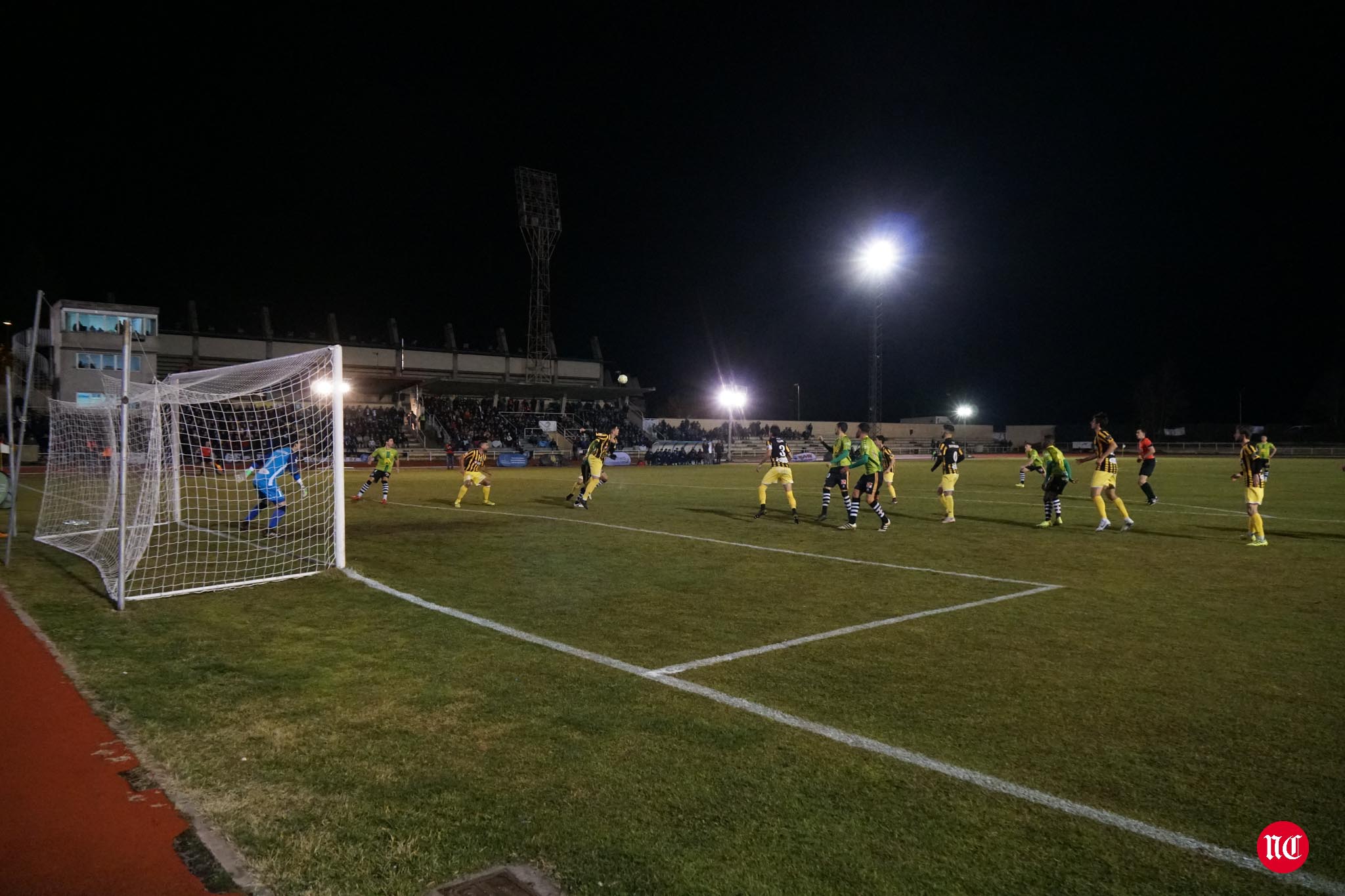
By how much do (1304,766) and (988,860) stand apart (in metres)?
2.22

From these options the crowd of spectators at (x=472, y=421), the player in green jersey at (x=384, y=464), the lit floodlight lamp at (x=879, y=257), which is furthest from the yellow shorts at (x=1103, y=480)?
the crowd of spectators at (x=472, y=421)

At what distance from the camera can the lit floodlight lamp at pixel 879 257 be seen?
34812mm

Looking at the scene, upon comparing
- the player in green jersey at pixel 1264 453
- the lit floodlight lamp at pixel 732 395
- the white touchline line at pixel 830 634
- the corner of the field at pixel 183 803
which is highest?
the lit floodlight lamp at pixel 732 395

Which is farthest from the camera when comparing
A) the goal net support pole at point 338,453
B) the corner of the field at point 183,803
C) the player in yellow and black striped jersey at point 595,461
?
the player in yellow and black striped jersey at point 595,461

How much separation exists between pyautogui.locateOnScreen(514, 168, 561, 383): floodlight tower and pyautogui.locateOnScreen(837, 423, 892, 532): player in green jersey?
42135mm

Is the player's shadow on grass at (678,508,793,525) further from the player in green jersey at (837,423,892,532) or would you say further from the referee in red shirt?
the referee in red shirt

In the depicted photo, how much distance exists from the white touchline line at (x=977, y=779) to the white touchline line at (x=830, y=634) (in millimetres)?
259

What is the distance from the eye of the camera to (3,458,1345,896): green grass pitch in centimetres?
298

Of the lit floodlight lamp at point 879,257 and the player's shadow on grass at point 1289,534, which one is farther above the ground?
the lit floodlight lamp at point 879,257

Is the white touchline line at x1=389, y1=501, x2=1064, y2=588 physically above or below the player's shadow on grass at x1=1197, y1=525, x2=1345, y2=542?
below

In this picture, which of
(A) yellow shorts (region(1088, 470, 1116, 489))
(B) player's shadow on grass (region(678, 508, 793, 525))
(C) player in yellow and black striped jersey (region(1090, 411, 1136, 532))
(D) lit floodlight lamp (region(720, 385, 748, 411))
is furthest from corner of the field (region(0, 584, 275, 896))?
(D) lit floodlight lamp (region(720, 385, 748, 411))

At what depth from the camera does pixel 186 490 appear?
18828mm

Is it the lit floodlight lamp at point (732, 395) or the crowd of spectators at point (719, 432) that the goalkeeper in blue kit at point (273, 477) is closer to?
the lit floodlight lamp at point (732, 395)

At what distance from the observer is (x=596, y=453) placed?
1773 centimetres
